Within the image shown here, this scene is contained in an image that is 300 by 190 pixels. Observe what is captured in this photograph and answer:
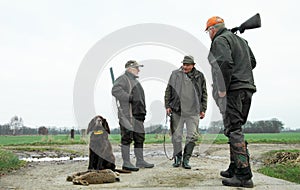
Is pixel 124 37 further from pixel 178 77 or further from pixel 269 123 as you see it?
pixel 269 123

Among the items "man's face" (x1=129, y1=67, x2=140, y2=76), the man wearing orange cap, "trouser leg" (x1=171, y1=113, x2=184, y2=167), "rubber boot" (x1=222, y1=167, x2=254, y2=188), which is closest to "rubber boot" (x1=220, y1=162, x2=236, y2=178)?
the man wearing orange cap

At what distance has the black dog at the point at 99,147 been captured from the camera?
231 inches

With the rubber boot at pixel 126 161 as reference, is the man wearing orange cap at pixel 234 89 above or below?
above

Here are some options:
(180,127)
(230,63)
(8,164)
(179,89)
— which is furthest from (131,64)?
(8,164)

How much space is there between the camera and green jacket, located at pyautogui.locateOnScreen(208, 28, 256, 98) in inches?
185

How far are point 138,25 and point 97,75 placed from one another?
82.7 inches

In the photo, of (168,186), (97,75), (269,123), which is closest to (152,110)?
(97,75)

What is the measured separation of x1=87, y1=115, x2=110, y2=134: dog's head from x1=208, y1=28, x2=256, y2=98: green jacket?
7.03ft

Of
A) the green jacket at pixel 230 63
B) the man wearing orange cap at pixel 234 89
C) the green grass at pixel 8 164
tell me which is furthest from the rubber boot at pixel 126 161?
the green jacket at pixel 230 63

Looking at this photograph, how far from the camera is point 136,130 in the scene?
7184 mm

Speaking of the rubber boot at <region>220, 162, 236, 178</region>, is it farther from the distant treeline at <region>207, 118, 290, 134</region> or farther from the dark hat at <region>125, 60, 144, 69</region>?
the distant treeline at <region>207, 118, 290, 134</region>

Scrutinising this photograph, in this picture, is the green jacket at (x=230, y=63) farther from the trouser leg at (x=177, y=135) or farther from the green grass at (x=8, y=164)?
the green grass at (x=8, y=164)

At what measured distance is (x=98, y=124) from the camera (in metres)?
6.05

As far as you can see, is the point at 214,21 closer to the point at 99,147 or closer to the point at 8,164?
the point at 99,147
